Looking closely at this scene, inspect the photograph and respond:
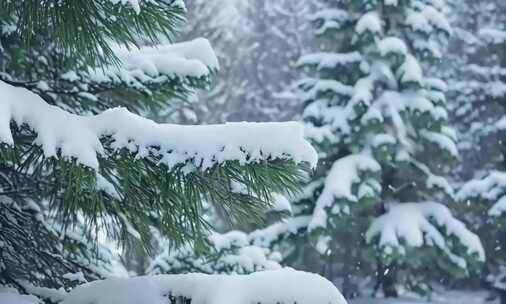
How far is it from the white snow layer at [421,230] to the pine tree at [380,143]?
0.02 m

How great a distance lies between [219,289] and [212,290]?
0.04 meters

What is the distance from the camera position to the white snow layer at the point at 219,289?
2.52 meters

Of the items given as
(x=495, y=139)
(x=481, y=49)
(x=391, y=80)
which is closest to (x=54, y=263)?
(x=391, y=80)

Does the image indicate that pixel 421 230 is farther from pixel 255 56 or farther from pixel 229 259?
pixel 255 56

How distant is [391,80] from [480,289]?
980 centimetres

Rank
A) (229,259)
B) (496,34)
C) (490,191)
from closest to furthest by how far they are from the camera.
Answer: (229,259) < (490,191) < (496,34)

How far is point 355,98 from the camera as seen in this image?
1417cm

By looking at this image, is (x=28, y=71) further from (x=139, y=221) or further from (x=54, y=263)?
(x=139, y=221)

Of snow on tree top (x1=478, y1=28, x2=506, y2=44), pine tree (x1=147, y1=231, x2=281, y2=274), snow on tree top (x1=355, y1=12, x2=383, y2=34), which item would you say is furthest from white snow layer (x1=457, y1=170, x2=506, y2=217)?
pine tree (x1=147, y1=231, x2=281, y2=274)

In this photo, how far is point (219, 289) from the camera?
8.34 feet

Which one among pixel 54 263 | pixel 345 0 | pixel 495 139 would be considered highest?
pixel 54 263

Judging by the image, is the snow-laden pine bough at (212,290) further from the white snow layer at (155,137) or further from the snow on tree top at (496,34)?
the snow on tree top at (496,34)

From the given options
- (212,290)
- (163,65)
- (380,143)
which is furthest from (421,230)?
(212,290)

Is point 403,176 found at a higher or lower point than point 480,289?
higher
